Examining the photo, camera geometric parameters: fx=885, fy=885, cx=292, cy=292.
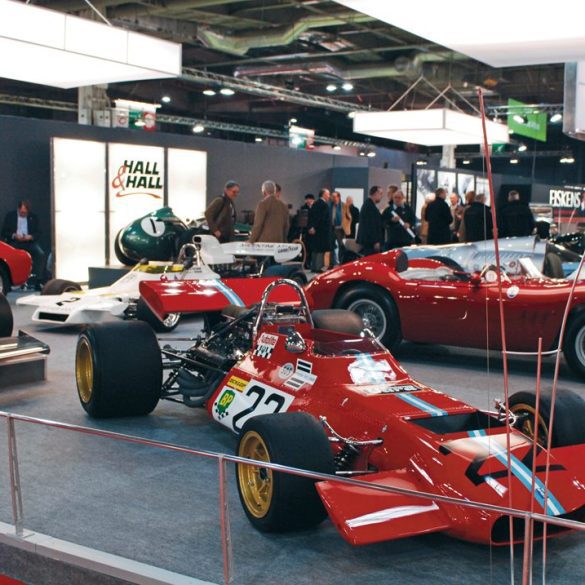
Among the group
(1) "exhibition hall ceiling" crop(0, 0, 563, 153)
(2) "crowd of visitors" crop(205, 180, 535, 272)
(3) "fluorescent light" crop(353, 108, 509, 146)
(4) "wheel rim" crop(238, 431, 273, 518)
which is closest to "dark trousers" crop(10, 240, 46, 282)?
(2) "crowd of visitors" crop(205, 180, 535, 272)

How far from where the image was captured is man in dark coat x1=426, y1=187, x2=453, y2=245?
42.5ft

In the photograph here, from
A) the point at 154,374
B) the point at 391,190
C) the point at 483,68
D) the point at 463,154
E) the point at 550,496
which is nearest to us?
the point at 550,496

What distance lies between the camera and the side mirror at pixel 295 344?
4891mm

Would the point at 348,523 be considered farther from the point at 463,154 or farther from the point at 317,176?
the point at 463,154

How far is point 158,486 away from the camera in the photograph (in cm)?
455

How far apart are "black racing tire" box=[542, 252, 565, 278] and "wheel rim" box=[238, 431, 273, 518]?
4.96m

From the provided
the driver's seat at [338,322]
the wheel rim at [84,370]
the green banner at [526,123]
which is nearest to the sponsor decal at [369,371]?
the driver's seat at [338,322]

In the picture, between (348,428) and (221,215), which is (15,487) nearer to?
(348,428)

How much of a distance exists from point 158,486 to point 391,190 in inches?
389

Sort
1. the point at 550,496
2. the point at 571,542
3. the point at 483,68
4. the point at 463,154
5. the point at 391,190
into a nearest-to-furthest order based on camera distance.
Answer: the point at 550,496 → the point at 571,542 → the point at 391,190 → the point at 483,68 → the point at 463,154

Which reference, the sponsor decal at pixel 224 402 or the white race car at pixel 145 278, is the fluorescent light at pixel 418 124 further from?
the sponsor decal at pixel 224 402

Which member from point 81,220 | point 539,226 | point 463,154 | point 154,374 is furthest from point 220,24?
point 463,154

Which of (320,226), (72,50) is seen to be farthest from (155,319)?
(320,226)

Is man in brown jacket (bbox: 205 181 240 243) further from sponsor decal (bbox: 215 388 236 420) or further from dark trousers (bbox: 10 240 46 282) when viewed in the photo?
sponsor decal (bbox: 215 388 236 420)
